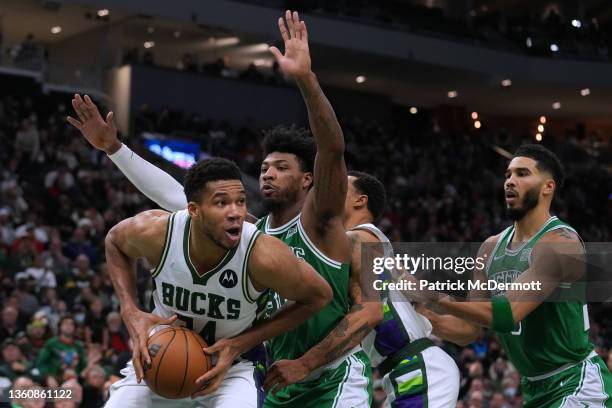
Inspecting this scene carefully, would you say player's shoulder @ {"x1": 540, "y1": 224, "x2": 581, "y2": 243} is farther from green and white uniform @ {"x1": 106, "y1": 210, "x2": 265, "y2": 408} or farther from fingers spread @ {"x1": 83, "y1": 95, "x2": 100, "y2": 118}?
fingers spread @ {"x1": 83, "y1": 95, "x2": 100, "y2": 118}

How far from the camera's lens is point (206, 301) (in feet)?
16.2

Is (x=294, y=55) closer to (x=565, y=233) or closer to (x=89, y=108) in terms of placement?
(x=89, y=108)

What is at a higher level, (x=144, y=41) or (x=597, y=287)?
(x=144, y=41)

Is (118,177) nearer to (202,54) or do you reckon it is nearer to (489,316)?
(202,54)

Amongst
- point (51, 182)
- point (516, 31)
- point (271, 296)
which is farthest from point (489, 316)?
point (516, 31)

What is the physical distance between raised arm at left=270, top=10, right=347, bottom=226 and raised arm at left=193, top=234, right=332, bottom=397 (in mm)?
393

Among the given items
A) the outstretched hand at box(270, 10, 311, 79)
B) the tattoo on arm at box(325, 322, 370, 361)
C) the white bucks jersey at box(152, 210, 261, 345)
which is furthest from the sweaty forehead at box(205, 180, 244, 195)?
the tattoo on arm at box(325, 322, 370, 361)

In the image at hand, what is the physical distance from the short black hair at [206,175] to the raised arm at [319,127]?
0.41 m

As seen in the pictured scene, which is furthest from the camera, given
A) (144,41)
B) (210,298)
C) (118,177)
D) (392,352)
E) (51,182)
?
(144,41)

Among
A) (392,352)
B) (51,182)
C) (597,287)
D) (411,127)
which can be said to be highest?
(411,127)

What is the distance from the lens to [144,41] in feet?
89.8

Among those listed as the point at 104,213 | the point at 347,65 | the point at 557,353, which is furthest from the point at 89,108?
the point at 347,65

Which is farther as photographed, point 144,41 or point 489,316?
point 144,41

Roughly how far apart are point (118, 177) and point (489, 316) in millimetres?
13163
